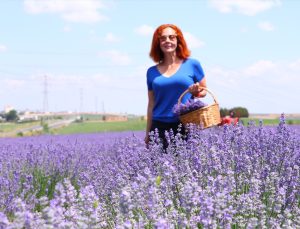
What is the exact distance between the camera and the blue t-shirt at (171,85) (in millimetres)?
3752

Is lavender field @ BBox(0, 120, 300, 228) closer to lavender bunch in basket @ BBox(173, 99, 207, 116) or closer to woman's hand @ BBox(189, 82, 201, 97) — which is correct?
lavender bunch in basket @ BBox(173, 99, 207, 116)

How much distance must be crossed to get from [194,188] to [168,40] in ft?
6.93

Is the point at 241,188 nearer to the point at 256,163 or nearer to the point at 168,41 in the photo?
the point at 256,163

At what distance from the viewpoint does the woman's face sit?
380cm

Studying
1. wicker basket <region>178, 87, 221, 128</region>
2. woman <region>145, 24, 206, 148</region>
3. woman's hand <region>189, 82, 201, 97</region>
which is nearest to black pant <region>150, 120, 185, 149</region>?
woman <region>145, 24, 206, 148</region>

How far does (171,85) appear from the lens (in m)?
3.76

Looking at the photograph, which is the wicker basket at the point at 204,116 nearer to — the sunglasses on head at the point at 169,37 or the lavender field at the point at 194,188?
the lavender field at the point at 194,188

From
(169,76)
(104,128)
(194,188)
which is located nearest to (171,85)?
(169,76)

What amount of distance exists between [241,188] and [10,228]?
1824mm

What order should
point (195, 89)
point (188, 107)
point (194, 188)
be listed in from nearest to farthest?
point (194, 188), point (195, 89), point (188, 107)

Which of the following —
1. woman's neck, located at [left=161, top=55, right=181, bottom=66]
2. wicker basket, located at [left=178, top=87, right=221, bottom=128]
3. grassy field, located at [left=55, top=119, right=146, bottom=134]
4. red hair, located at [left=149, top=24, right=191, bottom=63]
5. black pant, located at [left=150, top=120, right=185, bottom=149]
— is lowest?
grassy field, located at [left=55, top=119, right=146, bottom=134]

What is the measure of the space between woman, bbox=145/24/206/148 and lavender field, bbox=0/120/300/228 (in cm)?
30

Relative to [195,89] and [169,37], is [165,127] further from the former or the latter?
[169,37]

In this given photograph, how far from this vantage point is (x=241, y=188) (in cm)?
292
